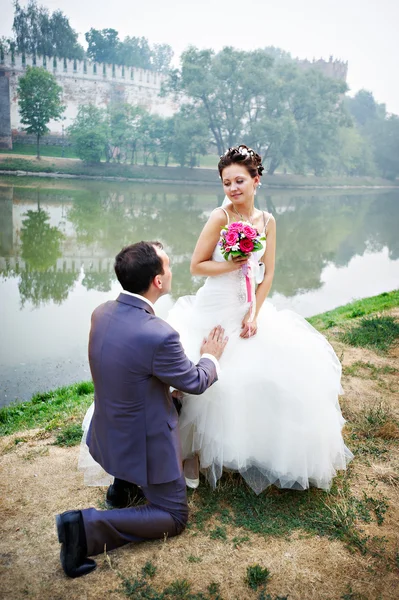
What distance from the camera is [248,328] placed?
9.14 feet

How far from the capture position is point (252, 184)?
2973mm

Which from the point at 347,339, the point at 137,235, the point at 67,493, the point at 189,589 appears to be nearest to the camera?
the point at 189,589

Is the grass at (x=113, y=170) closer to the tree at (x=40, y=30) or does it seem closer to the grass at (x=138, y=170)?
the grass at (x=138, y=170)

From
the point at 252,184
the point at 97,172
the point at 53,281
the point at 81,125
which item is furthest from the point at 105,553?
the point at 81,125

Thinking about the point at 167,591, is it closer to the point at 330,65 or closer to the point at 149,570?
the point at 149,570

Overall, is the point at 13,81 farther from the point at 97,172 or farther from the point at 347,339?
the point at 347,339

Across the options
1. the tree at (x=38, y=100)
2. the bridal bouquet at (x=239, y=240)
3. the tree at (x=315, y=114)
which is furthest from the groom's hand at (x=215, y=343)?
the tree at (x=315, y=114)

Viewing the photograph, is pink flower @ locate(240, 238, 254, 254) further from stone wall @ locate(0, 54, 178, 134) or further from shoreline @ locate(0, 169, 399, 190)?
stone wall @ locate(0, 54, 178, 134)

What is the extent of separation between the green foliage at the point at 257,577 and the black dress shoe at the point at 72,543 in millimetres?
708

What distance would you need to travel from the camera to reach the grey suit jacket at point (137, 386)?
206 cm

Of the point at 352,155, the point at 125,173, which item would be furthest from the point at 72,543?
the point at 352,155

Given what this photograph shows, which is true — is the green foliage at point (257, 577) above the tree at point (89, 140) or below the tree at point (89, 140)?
below

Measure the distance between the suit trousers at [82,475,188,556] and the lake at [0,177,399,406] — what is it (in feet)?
10.0

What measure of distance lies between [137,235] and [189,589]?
41.2 ft
